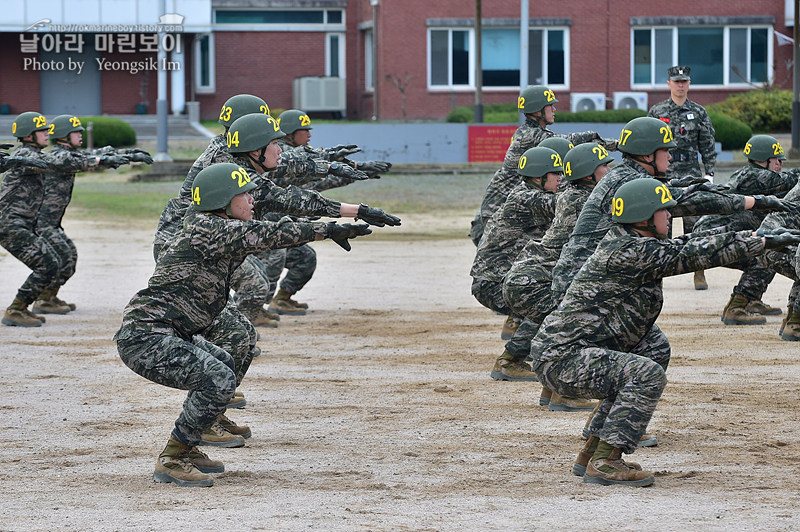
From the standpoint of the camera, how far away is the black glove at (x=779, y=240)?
707cm

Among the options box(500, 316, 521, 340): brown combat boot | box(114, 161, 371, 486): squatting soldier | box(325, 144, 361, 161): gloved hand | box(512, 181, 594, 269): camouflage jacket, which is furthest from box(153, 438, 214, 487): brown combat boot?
box(325, 144, 361, 161): gloved hand

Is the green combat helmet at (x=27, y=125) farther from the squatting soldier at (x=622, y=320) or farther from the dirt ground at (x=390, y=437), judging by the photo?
the squatting soldier at (x=622, y=320)

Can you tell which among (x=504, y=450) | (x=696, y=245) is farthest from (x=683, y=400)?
(x=696, y=245)

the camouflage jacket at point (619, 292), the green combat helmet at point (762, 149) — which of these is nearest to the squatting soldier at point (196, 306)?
the camouflage jacket at point (619, 292)

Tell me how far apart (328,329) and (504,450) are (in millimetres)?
5611

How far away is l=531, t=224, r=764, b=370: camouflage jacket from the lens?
734cm

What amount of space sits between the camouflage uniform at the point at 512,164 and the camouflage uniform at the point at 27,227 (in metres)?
4.70

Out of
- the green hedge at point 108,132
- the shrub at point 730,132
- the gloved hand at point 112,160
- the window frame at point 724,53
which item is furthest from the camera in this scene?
the window frame at point 724,53

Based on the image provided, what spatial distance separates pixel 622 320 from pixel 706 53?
37.4 metres

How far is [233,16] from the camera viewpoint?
46969mm

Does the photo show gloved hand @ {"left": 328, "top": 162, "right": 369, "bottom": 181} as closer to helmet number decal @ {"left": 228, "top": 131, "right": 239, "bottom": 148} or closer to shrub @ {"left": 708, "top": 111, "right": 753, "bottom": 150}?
helmet number decal @ {"left": 228, "top": 131, "right": 239, "bottom": 148}

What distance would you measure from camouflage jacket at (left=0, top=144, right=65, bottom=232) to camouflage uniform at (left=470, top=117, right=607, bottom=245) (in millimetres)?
4827

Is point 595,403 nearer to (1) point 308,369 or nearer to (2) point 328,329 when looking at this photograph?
(1) point 308,369

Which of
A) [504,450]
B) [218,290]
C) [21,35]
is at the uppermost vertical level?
[21,35]
